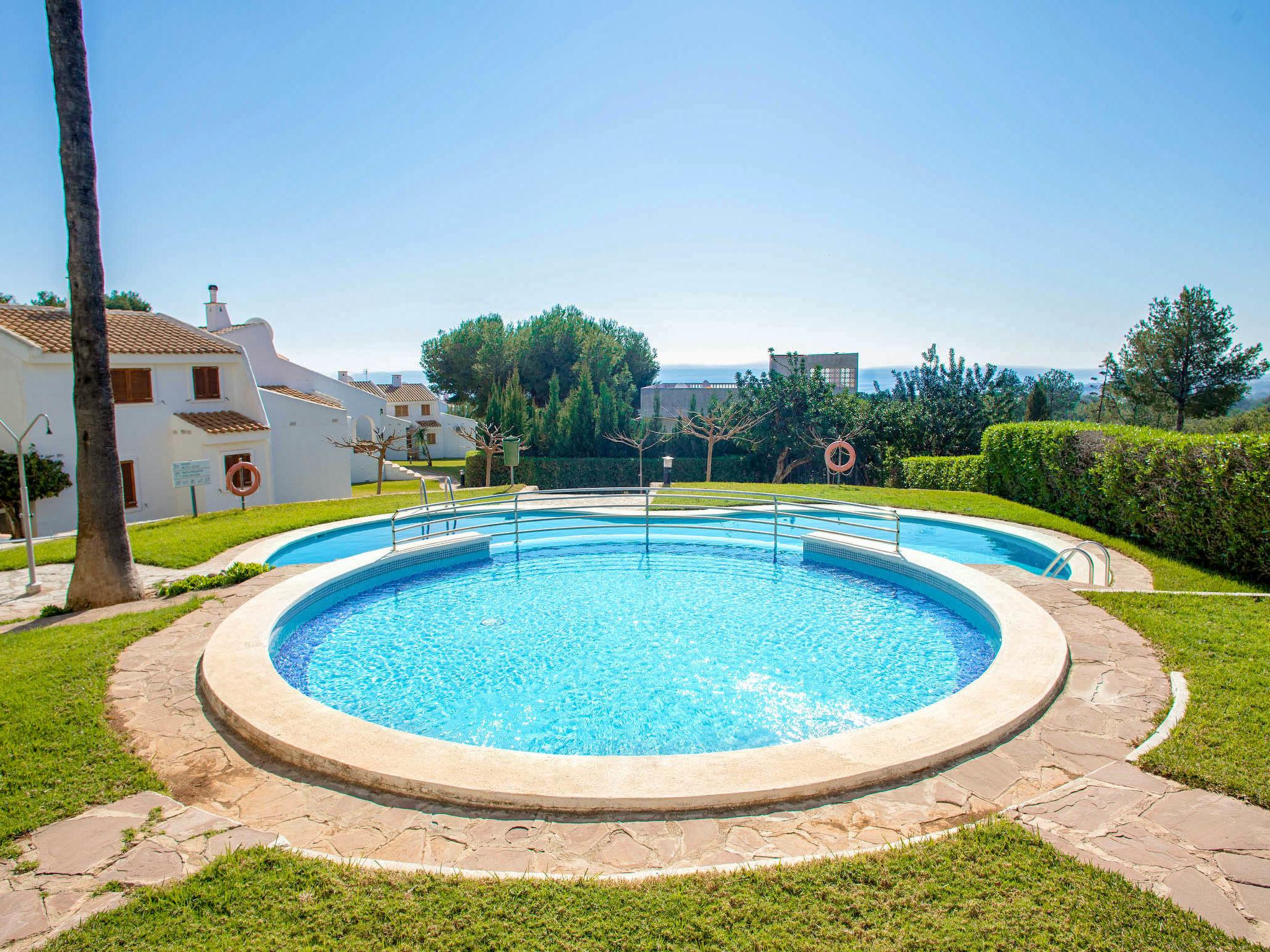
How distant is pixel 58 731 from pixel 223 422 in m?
18.8

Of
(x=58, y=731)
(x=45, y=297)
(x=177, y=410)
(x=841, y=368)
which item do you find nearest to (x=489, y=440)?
(x=177, y=410)

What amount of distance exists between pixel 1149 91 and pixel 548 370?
3376 cm

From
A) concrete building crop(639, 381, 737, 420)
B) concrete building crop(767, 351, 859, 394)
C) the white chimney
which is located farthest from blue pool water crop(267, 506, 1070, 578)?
concrete building crop(767, 351, 859, 394)

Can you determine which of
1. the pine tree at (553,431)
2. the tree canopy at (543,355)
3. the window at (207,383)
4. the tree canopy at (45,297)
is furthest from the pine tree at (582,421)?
the tree canopy at (45,297)

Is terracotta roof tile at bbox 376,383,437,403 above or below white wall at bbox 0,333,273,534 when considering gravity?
above

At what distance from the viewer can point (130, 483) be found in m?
19.0

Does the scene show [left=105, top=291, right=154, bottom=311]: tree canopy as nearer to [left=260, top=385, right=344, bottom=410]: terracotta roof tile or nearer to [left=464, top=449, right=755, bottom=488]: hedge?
[left=260, top=385, right=344, bottom=410]: terracotta roof tile

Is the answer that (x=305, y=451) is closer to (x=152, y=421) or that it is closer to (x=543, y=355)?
(x=152, y=421)

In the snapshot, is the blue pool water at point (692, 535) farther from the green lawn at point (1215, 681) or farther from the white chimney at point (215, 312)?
the white chimney at point (215, 312)

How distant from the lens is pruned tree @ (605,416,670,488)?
28438 millimetres

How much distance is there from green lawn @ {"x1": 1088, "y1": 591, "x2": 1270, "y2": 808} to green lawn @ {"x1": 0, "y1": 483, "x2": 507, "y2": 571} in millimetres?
12321

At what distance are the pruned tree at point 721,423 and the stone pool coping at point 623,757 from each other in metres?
22.8

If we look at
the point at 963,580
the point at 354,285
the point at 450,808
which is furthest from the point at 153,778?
the point at 354,285

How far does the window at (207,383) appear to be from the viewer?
69.9ft
